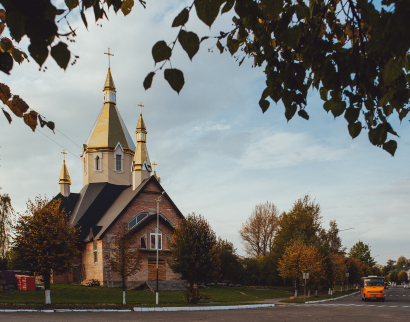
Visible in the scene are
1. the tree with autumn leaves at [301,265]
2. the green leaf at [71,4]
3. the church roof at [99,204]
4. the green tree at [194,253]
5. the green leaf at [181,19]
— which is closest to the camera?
the green leaf at [181,19]

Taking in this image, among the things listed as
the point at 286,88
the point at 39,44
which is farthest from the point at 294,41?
the point at 39,44

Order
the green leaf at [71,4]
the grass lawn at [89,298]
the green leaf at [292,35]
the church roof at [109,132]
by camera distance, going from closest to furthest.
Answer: the green leaf at [292,35]
the green leaf at [71,4]
the grass lawn at [89,298]
the church roof at [109,132]

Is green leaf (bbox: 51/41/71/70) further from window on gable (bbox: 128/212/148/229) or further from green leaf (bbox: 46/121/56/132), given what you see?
window on gable (bbox: 128/212/148/229)

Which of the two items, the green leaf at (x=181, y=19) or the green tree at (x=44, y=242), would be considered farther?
the green tree at (x=44, y=242)

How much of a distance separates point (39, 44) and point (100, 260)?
3712cm

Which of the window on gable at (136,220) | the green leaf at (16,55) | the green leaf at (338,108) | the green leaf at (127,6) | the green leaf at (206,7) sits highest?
the green leaf at (127,6)

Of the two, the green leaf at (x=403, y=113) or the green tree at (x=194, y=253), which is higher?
the green leaf at (x=403, y=113)

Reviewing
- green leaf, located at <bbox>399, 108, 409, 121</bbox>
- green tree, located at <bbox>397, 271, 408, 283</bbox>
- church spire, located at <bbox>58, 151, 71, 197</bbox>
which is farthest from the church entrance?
green tree, located at <bbox>397, 271, 408, 283</bbox>

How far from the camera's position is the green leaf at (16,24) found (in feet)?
6.70

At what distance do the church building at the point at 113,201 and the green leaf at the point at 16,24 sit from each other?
1241 inches

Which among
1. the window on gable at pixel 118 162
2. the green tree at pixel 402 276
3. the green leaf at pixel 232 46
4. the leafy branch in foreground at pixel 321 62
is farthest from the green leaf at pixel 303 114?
the green tree at pixel 402 276

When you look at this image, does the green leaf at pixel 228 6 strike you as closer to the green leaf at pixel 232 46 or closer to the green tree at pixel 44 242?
the green leaf at pixel 232 46

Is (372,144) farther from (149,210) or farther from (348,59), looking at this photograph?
(149,210)

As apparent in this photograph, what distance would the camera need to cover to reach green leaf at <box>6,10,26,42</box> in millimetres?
2043
